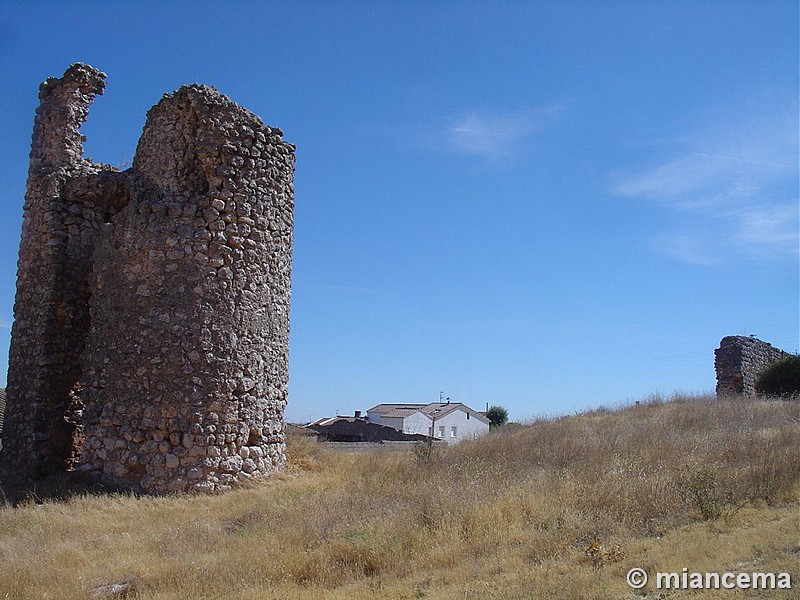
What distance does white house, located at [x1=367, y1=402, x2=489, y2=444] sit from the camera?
138 feet

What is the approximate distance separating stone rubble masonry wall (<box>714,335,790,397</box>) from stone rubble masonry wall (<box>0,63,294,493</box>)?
56.1 feet

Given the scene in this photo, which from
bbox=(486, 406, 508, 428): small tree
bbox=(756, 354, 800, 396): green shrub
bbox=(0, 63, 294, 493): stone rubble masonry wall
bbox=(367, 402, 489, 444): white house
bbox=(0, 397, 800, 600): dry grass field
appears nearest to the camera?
bbox=(0, 397, 800, 600): dry grass field

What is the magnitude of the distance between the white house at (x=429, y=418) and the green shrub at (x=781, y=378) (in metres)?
20.4

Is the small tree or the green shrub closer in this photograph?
the green shrub

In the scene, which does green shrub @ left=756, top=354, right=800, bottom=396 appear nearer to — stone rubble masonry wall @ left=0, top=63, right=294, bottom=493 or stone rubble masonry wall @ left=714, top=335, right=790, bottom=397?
stone rubble masonry wall @ left=714, top=335, right=790, bottom=397

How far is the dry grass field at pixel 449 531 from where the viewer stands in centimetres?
613

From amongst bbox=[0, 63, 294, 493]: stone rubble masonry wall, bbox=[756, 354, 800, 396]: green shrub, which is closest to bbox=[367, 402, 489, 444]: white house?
bbox=[756, 354, 800, 396]: green shrub

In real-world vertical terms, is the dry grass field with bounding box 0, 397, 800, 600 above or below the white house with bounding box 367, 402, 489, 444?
below

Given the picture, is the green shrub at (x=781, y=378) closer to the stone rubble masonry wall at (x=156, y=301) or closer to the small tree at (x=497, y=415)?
the stone rubble masonry wall at (x=156, y=301)

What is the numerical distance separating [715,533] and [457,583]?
272cm

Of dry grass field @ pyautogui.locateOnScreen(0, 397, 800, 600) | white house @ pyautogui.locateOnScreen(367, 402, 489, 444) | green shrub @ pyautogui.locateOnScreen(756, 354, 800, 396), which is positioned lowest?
dry grass field @ pyautogui.locateOnScreen(0, 397, 800, 600)

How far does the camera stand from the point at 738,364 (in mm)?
23000

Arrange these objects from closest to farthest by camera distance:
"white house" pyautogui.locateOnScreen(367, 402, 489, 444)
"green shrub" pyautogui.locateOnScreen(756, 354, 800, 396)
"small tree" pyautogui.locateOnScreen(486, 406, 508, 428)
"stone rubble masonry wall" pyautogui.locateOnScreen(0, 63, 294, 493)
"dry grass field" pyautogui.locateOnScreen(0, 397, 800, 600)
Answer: "dry grass field" pyautogui.locateOnScreen(0, 397, 800, 600) → "stone rubble masonry wall" pyautogui.locateOnScreen(0, 63, 294, 493) → "green shrub" pyautogui.locateOnScreen(756, 354, 800, 396) → "white house" pyautogui.locateOnScreen(367, 402, 489, 444) → "small tree" pyautogui.locateOnScreen(486, 406, 508, 428)

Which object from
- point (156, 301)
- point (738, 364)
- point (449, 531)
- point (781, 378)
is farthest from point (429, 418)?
point (449, 531)
